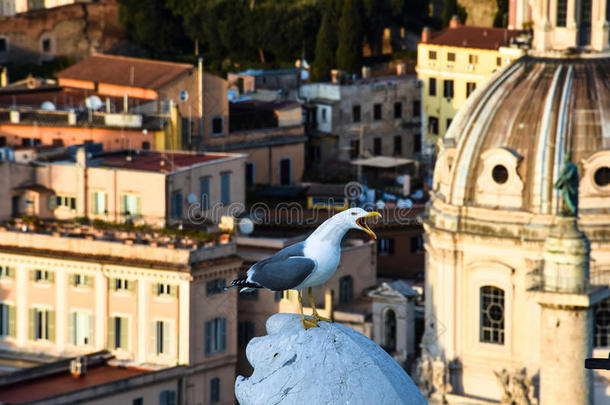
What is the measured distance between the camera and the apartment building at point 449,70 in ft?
290

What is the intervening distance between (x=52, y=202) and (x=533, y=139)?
43.5ft

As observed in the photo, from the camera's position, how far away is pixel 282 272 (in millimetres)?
16250

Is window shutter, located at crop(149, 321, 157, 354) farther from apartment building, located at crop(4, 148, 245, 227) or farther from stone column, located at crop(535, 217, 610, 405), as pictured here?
stone column, located at crop(535, 217, 610, 405)

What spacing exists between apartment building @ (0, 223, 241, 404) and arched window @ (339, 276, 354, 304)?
4622mm

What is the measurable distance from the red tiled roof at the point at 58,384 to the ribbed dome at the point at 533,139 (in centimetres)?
960

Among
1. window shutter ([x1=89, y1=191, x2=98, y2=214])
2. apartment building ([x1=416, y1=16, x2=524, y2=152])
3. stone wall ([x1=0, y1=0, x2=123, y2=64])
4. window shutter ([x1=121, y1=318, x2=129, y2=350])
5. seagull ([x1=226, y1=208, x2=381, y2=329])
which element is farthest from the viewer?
stone wall ([x1=0, y1=0, x2=123, y2=64])

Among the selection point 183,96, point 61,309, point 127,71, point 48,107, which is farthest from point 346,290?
point 127,71

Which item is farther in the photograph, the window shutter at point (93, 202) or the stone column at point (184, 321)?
the window shutter at point (93, 202)

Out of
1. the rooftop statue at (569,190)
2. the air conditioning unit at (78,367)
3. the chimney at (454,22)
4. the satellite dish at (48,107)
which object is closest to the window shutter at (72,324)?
the air conditioning unit at (78,367)

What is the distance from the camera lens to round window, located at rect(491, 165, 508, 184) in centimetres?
5547

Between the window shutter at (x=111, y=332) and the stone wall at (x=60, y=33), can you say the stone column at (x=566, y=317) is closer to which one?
the window shutter at (x=111, y=332)

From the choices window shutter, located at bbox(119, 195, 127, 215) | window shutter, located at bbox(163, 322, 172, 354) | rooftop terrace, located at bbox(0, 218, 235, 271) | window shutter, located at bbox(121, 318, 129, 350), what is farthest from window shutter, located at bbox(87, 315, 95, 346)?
window shutter, located at bbox(119, 195, 127, 215)

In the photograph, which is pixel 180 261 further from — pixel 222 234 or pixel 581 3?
pixel 581 3

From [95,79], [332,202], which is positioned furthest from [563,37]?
[95,79]
